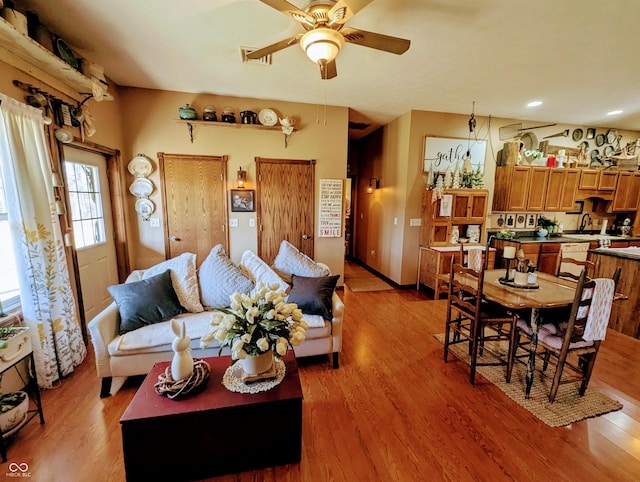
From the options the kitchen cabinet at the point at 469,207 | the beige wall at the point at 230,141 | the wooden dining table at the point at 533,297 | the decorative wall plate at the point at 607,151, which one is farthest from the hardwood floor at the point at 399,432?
the decorative wall plate at the point at 607,151

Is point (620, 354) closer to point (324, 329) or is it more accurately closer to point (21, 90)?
point (324, 329)

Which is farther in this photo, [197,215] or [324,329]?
[197,215]

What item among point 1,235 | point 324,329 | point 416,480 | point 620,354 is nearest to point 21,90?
point 1,235

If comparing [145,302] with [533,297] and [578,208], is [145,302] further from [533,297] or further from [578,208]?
[578,208]

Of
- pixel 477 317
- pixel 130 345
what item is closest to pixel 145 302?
pixel 130 345

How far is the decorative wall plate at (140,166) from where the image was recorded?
3686 millimetres

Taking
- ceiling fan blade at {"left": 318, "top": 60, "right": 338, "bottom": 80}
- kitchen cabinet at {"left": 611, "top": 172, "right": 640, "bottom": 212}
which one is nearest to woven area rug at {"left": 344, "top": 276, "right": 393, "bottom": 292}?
ceiling fan blade at {"left": 318, "top": 60, "right": 338, "bottom": 80}

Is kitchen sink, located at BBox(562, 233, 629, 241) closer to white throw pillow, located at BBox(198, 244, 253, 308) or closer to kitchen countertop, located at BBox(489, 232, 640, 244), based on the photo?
kitchen countertop, located at BBox(489, 232, 640, 244)

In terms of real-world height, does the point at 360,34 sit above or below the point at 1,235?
above

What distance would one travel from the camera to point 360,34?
5.81ft

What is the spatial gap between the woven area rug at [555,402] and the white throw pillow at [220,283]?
7.49 ft

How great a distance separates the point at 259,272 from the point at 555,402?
8.58ft

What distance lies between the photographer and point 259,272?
106 inches

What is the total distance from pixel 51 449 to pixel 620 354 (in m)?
4.77
